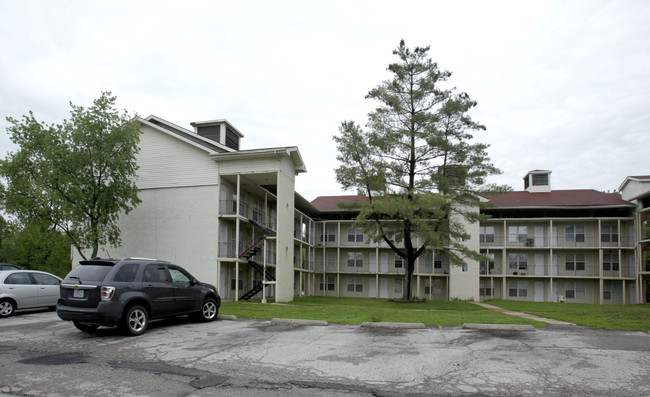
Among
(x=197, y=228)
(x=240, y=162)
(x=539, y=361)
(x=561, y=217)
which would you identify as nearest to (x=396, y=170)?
(x=240, y=162)

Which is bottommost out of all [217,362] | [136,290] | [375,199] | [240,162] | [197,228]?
[217,362]

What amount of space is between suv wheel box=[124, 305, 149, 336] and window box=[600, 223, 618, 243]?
38636 millimetres

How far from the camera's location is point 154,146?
27219mm

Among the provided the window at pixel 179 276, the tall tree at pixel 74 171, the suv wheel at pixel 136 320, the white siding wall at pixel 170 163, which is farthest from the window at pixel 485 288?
the suv wheel at pixel 136 320

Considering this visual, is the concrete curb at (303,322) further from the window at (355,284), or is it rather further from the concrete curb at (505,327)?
the window at (355,284)

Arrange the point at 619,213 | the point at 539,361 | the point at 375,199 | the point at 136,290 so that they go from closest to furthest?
the point at 539,361, the point at 136,290, the point at 375,199, the point at 619,213

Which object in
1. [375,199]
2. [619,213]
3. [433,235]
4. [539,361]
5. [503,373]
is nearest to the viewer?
[503,373]

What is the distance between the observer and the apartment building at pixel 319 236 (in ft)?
86.1

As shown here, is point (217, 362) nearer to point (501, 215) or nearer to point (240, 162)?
point (240, 162)

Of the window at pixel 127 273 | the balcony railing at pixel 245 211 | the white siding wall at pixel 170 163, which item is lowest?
the window at pixel 127 273

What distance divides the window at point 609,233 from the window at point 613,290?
3.44 meters

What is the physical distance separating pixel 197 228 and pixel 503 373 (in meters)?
21.8

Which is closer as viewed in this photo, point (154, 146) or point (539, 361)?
point (539, 361)

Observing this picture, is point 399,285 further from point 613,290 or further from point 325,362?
point 325,362
